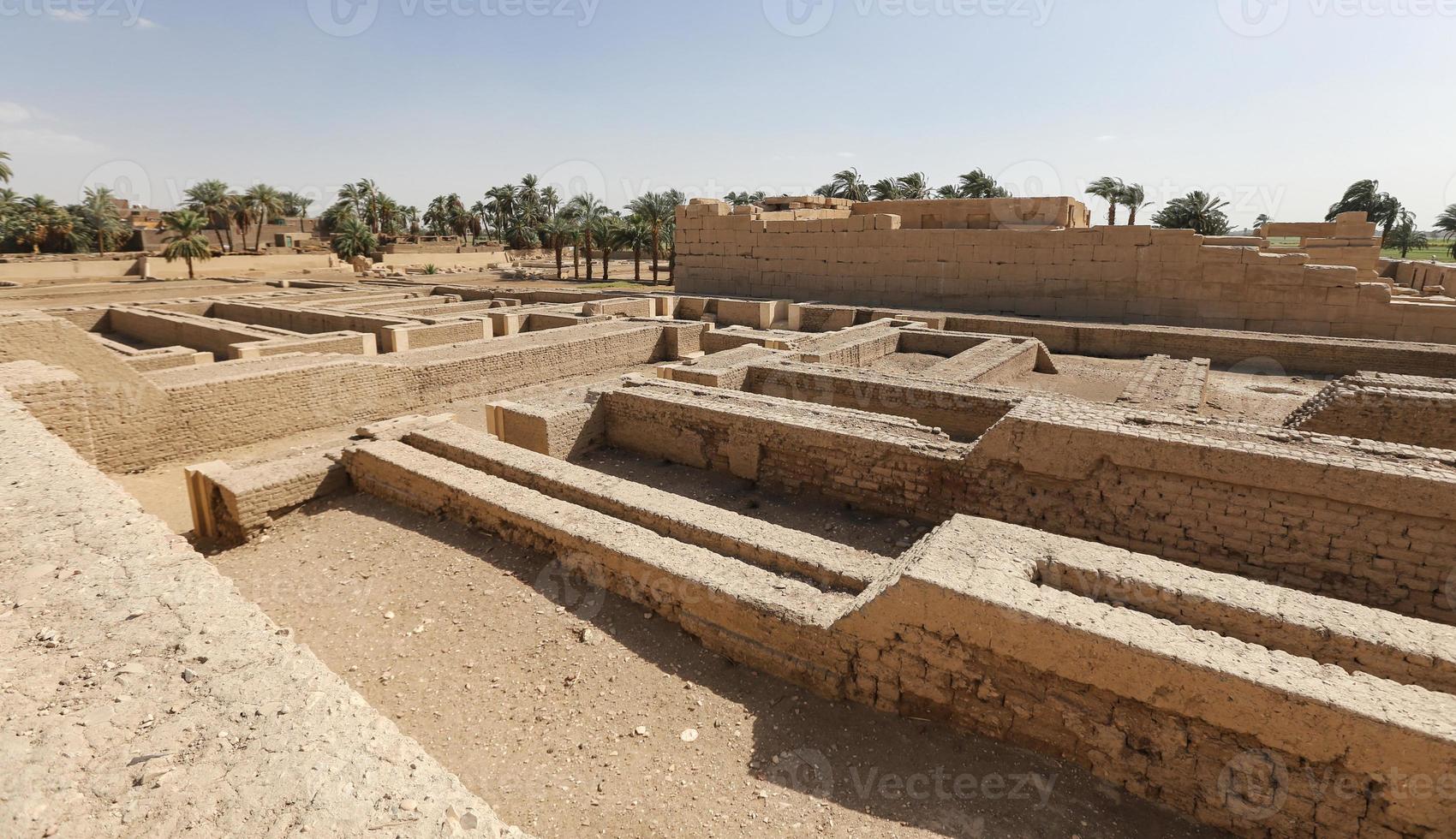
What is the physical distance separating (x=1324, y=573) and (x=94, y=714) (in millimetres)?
7562

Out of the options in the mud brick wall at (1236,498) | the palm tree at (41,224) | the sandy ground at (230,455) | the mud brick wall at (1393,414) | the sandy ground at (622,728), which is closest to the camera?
the sandy ground at (622,728)

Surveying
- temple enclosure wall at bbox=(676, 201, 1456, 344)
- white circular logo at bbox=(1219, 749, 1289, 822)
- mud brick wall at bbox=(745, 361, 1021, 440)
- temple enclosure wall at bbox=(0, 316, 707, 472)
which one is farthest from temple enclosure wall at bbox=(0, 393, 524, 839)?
temple enclosure wall at bbox=(676, 201, 1456, 344)

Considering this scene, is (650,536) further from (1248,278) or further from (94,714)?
(1248,278)

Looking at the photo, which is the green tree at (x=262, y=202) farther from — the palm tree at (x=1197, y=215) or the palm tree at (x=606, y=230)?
the palm tree at (x=1197, y=215)

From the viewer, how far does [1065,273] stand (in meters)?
17.3

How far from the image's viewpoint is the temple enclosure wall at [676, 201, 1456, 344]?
46.7 ft

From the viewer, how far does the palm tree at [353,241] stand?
39031mm

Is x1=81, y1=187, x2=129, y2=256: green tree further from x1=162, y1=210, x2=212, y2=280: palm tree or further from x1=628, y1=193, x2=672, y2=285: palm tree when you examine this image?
x1=628, y1=193, x2=672, y2=285: palm tree

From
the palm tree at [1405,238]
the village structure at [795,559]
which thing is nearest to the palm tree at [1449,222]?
the palm tree at [1405,238]

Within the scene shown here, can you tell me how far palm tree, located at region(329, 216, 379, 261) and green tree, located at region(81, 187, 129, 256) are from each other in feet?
47.3

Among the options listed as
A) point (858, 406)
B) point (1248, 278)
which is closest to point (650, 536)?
point (858, 406)

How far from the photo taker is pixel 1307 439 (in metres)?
5.73

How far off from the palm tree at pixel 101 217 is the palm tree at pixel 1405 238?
236 feet

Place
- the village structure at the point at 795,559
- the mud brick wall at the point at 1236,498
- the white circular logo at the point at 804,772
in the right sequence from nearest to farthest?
the village structure at the point at 795,559, the white circular logo at the point at 804,772, the mud brick wall at the point at 1236,498
